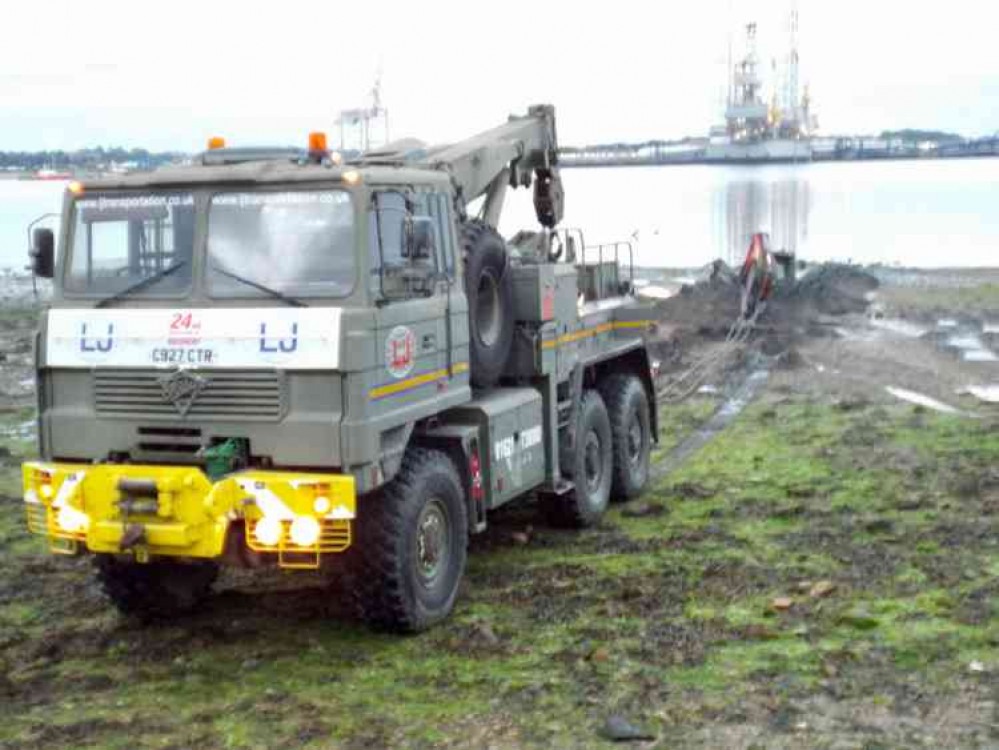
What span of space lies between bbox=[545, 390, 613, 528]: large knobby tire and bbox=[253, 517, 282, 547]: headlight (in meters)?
3.92

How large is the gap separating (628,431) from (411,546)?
15.5 ft

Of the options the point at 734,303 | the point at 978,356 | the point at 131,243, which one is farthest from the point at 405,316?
the point at 734,303

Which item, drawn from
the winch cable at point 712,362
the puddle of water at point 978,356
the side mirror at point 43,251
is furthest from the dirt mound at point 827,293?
the side mirror at point 43,251

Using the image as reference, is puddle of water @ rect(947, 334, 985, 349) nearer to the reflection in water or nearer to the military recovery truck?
the military recovery truck

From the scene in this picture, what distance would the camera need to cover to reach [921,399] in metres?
17.6

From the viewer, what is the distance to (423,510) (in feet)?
27.8

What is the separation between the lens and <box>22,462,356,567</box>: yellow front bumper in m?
7.63

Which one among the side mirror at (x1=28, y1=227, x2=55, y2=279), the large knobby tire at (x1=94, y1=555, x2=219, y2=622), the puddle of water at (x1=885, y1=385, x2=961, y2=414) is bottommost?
the large knobby tire at (x1=94, y1=555, x2=219, y2=622)

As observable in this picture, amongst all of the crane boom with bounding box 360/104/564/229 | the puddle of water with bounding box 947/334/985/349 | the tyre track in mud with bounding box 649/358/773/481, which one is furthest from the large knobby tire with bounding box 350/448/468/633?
the puddle of water with bounding box 947/334/985/349

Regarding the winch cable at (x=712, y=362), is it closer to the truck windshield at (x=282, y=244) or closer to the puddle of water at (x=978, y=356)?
the puddle of water at (x=978, y=356)

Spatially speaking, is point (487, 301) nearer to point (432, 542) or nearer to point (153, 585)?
point (432, 542)

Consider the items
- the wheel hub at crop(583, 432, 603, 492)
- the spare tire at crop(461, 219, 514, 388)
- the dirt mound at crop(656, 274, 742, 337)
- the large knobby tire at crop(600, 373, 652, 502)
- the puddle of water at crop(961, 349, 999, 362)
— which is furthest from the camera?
the dirt mound at crop(656, 274, 742, 337)

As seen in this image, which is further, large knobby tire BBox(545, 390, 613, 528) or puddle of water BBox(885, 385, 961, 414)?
puddle of water BBox(885, 385, 961, 414)

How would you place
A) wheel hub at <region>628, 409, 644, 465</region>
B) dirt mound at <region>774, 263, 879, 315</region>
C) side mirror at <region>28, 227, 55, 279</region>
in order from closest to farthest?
side mirror at <region>28, 227, 55, 279</region> → wheel hub at <region>628, 409, 644, 465</region> → dirt mound at <region>774, 263, 879, 315</region>
